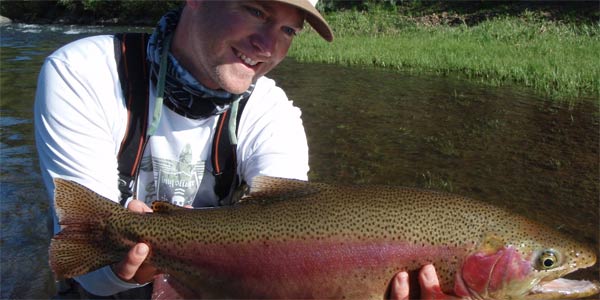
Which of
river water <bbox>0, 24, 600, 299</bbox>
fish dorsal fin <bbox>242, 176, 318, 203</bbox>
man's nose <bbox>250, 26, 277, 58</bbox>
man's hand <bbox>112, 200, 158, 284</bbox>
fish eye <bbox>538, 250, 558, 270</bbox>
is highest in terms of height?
man's nose <bbox>250, 26, 277, 58</bbox>

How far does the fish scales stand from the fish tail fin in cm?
4

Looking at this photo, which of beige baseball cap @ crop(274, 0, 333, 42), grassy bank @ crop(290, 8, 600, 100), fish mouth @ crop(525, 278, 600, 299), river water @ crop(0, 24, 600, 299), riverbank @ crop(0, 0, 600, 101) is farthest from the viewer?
riverbank @ crop(0, 0, 600, 101)

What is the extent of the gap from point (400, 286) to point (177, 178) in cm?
134

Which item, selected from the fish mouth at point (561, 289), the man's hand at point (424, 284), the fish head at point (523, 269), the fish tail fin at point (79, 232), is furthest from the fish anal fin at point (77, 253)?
the fish mouth at point (561, 289)

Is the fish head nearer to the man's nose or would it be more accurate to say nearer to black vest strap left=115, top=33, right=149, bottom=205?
the man's nose

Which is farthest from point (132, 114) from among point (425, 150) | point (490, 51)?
point (490, 51)

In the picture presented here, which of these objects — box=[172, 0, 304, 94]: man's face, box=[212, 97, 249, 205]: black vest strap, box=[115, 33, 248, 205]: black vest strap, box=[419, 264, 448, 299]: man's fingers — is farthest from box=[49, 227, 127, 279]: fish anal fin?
box=[419, 264, 448, 299]: man's fingers

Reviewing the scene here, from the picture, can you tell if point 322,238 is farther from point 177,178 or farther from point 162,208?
point 177,178

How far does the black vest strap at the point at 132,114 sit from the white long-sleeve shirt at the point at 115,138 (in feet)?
0.12

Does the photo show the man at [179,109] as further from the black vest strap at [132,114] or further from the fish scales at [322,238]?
the fish scales at [322,238]

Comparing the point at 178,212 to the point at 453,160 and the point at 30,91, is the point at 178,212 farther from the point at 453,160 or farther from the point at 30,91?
the point at 30,91

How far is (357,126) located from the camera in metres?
9.47

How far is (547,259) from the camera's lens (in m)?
2.55

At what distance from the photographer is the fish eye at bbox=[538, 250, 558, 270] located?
8.35 ft
